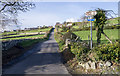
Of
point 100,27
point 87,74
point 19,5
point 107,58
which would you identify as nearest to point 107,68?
point 107,58

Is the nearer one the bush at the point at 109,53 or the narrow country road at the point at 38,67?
the bush at the point at 109,53

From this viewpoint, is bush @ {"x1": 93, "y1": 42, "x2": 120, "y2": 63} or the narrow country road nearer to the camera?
bush @ {"x1": 93, "y1": 42, "x2": 120, "y2": 63}

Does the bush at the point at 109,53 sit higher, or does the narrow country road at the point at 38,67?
the bush at the point at 109,53

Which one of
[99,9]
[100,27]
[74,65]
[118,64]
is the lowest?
[74,65]

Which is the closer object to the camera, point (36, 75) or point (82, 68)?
point (36, 75)

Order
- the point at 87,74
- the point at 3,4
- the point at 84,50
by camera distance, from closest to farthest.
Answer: the point at 87,74 → the point at 84,50 → the point at 3,4

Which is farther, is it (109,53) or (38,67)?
(38,67)

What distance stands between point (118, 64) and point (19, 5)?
9.07 m

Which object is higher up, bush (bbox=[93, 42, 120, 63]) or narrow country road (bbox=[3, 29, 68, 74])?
bush (bbox=[93, 42, 120, 63])

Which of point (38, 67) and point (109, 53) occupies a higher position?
point (109, 53)

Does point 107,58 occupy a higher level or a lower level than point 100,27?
lower

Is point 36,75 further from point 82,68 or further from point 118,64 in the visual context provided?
point 118,64

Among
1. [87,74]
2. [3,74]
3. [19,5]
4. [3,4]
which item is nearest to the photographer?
[87,74]

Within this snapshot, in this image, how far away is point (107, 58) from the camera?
23.7 ft
